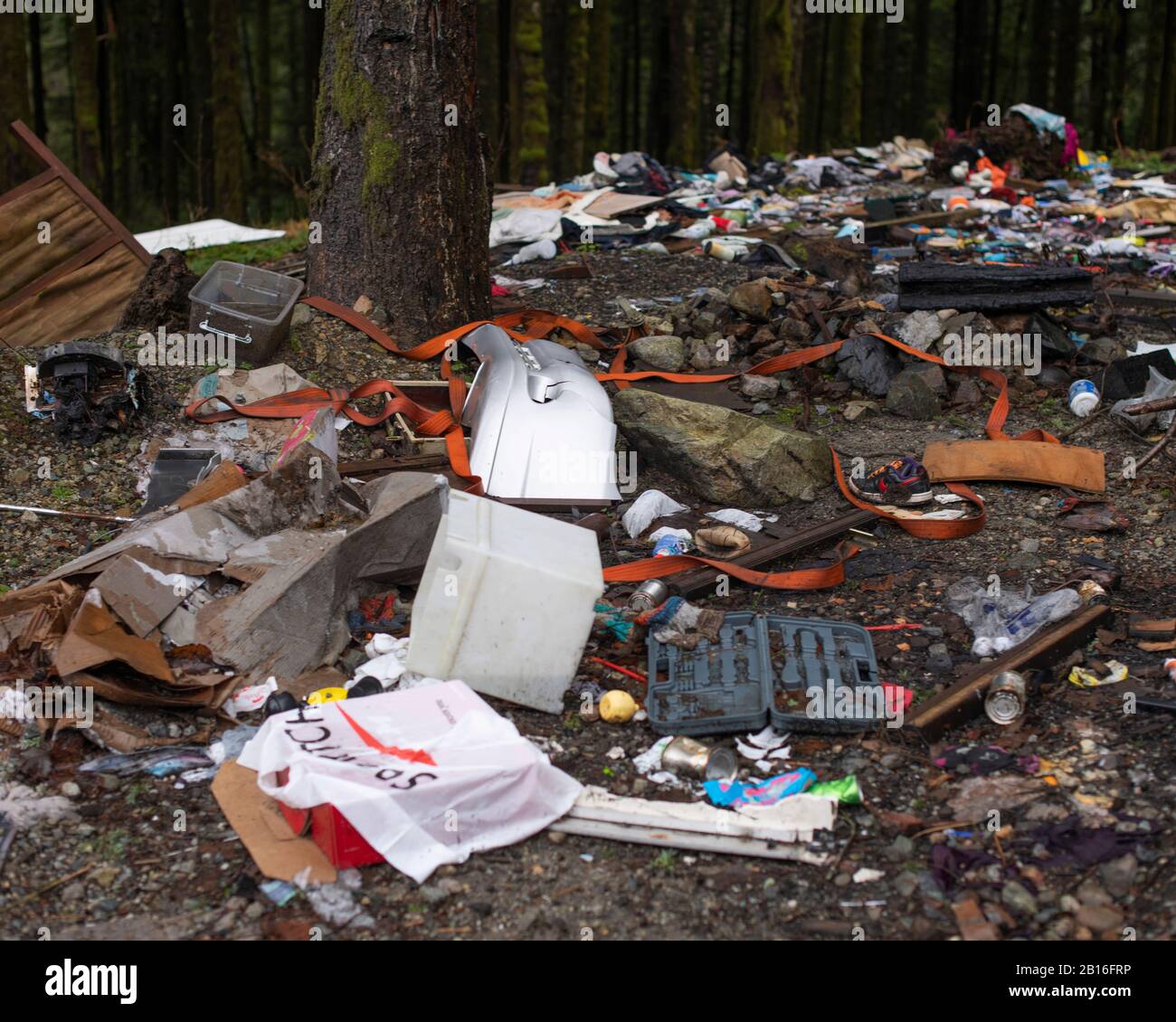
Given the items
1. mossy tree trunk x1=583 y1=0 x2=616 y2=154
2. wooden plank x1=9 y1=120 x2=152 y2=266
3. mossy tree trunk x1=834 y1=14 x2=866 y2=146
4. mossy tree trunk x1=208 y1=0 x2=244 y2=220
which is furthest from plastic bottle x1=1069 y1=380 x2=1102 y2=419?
mossy tree trunk x1=834 y1=14 x2=866 y2=146

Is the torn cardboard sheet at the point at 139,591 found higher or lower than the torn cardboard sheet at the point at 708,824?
higher

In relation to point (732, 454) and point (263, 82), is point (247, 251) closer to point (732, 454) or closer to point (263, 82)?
point (732, 454)

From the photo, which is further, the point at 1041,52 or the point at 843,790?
the point at 1041,52

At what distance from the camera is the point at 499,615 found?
137 inches

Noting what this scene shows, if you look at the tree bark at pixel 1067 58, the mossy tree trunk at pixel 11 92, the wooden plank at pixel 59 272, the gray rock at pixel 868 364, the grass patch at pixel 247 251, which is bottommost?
the gray rock at pixel 868 364

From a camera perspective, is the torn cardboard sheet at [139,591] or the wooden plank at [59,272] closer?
the torn cardboard sheet at [139,591]

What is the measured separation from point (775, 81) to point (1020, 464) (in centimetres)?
1128

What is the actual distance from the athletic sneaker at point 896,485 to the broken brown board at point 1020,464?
101 millimetres

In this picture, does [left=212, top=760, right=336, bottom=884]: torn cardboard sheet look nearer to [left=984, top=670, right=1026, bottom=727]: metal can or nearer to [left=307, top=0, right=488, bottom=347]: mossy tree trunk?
[left=984, top=670, right=1026, bottom=727]: metal can

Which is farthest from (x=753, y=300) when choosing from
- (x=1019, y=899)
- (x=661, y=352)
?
(x=1019, y=899)

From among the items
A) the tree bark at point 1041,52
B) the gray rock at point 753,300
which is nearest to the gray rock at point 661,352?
the gray rock at point 753,300

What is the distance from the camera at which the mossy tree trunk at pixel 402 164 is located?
6000 millimetres

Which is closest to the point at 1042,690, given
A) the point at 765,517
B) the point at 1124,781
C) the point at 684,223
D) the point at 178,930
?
the point at 1124,781

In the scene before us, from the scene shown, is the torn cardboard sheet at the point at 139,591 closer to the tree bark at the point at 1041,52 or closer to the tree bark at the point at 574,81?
the tree bark at the point at 574,81
